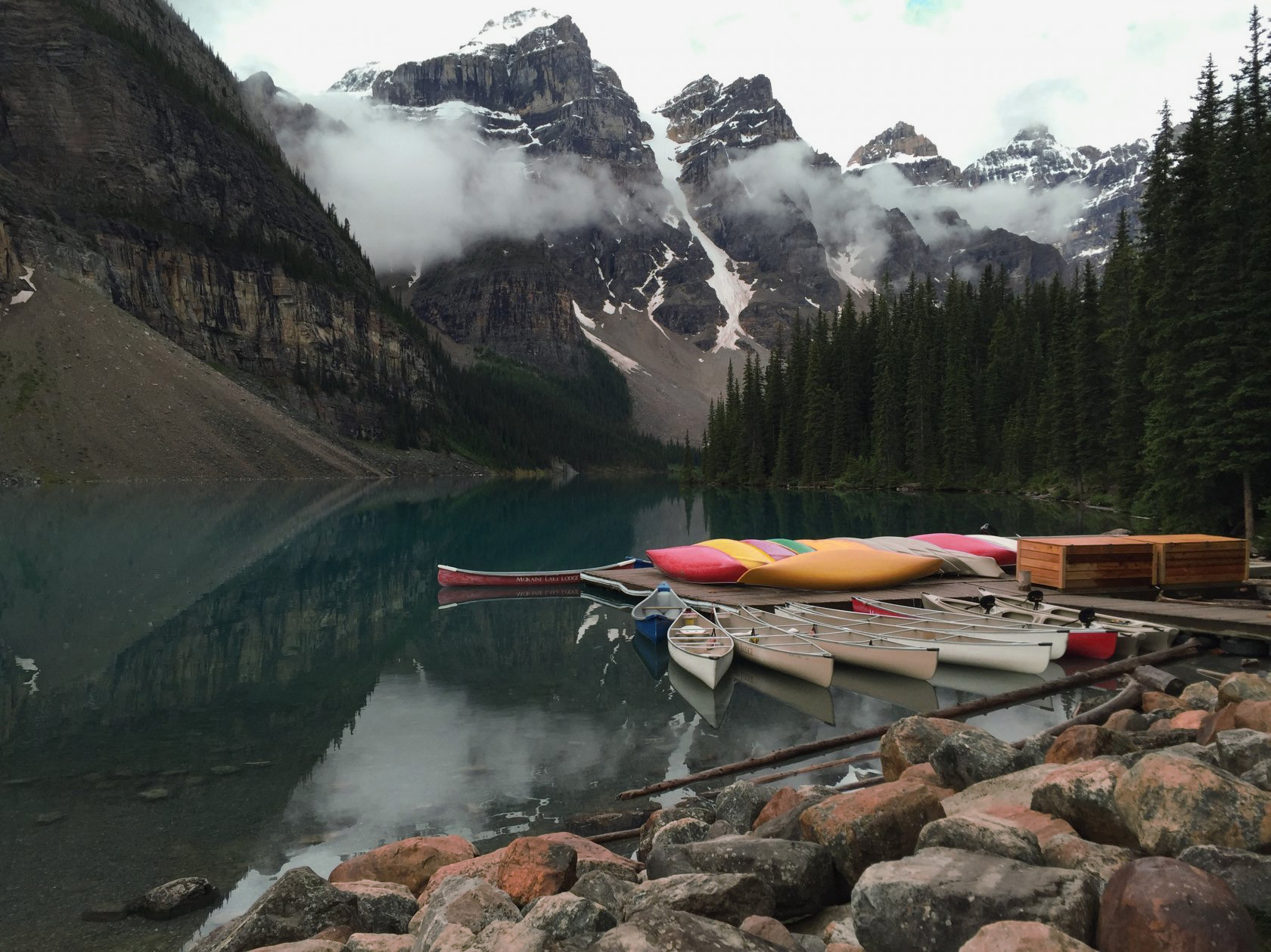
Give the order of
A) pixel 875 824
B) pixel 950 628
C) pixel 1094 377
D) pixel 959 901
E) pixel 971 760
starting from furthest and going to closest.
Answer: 1. pixel 1094 377
2. pixel 950 628
3. pixel 971 760
4. pixel 875 824
5. pixel 959 901

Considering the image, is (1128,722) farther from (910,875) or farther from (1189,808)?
(910,875)

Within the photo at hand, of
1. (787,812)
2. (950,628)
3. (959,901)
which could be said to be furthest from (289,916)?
(950,628)

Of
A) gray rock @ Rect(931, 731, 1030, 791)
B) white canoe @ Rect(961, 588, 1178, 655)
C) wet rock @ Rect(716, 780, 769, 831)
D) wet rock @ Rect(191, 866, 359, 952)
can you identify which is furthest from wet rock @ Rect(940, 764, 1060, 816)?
white canoe @ Rect(961, 588, 1178, 655)

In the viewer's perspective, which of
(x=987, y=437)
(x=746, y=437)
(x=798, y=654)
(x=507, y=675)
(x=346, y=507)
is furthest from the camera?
(x=746, y=437)

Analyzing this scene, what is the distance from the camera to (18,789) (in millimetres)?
11906

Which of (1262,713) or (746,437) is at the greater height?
(746,437)

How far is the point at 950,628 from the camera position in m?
19.9

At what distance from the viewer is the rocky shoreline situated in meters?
4.39

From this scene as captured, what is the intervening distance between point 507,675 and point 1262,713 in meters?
15.2

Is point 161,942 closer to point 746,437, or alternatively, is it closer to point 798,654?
point 798,654

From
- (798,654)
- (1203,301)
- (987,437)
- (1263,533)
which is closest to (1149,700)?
(798,654)

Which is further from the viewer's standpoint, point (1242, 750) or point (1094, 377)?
point (1094, 377)

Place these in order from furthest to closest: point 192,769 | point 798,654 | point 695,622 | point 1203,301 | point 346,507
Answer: point 346,507 → point 1203,301 → point 695,622 → point 798,654 → point 192,769

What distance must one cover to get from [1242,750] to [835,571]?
738 inches
